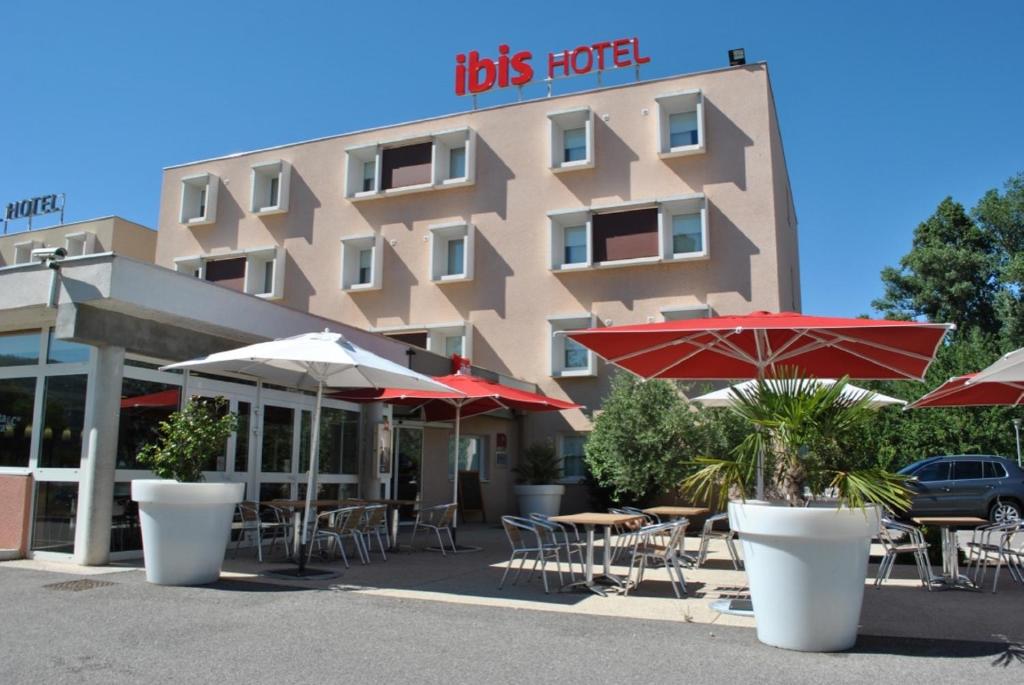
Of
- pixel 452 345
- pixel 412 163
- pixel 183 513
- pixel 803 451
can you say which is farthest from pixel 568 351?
pixel 803 451

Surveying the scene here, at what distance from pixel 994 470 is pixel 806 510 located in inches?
502

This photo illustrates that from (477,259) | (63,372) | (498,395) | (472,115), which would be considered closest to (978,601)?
(498,395)

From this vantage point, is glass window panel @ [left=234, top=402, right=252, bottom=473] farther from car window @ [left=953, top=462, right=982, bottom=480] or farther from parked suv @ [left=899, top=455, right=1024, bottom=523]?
car window @ [left=953, top=462, right=982, bottom=480]

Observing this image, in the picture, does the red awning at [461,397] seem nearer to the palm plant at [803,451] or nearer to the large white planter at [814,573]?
the palm plant at [803,451]

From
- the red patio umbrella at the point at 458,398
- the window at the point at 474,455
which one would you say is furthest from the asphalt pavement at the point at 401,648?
the window at the point at 474,455

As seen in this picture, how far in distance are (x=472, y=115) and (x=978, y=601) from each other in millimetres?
19047

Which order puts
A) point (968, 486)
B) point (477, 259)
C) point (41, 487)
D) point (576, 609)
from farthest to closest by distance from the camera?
point (477, 259) < point (968, 486) < point (41, 487) < point (576, 609)

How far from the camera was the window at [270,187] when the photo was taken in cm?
2473

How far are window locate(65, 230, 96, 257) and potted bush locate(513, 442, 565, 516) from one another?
18.8m

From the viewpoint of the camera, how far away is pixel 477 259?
880 inches

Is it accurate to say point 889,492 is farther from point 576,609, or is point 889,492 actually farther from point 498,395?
point 498,395

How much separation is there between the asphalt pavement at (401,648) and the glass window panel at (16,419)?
337 centimetres

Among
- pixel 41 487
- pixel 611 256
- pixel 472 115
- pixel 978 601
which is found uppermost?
pixel 472 115

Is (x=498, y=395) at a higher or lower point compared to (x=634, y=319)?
lower
